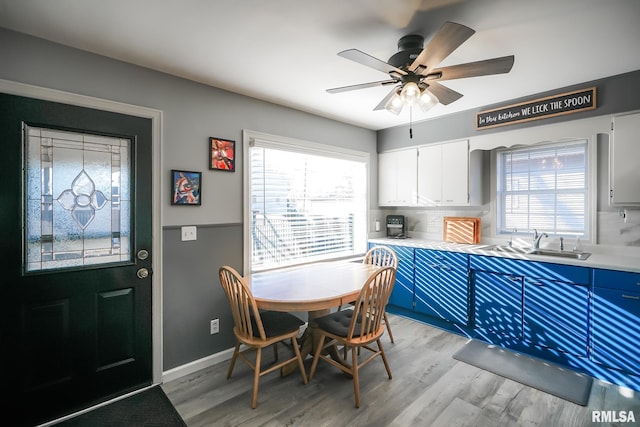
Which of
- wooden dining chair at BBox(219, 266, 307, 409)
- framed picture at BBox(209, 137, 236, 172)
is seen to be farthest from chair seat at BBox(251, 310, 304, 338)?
framed picture at BBox(209, 137, 236, 172)

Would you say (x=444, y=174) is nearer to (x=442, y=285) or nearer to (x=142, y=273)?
(x=442, y=285)

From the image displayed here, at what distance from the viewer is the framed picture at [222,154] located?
8.84 feet

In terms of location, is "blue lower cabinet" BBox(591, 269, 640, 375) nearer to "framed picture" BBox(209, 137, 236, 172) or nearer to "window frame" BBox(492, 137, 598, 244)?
"window frame" BBox(492, 137, 598, 244)

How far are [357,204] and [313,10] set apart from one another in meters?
2.79

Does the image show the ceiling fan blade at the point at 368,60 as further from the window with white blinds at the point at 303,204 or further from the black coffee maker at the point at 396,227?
the black coffee maker at the point at 396,227

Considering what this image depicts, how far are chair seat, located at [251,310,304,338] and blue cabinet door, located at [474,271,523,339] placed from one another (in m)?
1.93

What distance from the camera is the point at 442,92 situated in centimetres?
208

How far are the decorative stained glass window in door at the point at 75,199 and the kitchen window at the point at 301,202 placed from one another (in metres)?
1.05

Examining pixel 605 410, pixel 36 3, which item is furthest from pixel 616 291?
pixel 36 3

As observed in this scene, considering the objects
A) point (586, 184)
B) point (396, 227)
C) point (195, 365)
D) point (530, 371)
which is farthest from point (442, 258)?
point (195, 365)

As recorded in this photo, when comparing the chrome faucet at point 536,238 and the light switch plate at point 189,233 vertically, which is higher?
the light switch plate at point 189,233

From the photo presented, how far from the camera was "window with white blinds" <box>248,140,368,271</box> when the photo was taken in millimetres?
3102

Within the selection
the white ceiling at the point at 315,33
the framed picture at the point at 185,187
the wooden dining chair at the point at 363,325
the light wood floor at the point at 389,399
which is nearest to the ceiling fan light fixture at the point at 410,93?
the white ceiling at the point at 315,33

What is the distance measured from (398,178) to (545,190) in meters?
1.66
